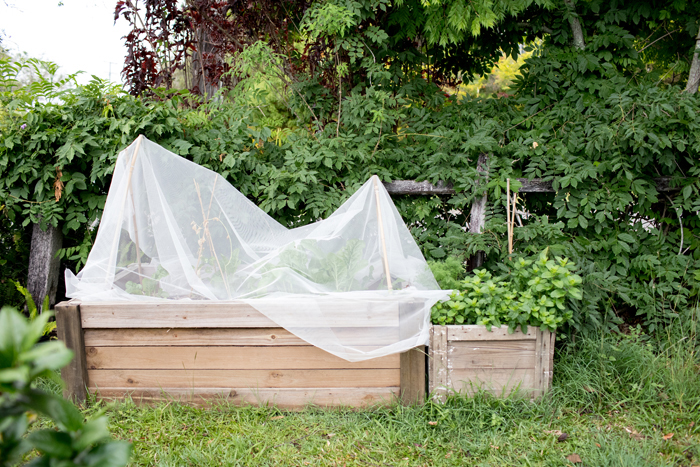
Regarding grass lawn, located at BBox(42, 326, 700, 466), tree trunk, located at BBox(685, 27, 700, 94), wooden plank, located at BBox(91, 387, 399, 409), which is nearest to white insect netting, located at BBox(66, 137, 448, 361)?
wooden plank, located at BBox(91, 387, 399, 409)

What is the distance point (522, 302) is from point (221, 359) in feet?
5.39

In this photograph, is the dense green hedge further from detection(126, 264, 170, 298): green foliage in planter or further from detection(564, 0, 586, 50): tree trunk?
detection(126, 264, 170, 298): green foliage in planter

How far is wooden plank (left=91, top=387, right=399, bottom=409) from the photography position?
7.84 ft

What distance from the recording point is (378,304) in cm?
230

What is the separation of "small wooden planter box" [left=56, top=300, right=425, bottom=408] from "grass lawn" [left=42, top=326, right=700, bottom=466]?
0.29 feet

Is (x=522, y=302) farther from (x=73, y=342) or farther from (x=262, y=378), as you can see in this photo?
(x=73, y=342)

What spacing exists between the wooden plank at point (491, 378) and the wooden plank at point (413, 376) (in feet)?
0.55

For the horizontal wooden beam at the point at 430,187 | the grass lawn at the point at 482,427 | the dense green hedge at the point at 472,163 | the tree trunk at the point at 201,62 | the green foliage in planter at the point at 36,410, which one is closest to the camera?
the green foliage in planter at the point at 36,410

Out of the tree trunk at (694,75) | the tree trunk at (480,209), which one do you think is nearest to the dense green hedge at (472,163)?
the tree trunk at (480,209)

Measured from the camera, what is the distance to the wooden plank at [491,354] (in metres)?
2.32

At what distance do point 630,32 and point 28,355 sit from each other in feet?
13.4

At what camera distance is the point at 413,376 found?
236cm

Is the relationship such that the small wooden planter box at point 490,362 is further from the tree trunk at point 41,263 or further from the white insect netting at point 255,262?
the tree trunk at point 41,263

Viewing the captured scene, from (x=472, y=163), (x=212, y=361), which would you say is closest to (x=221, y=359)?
(x=212, y=361)
